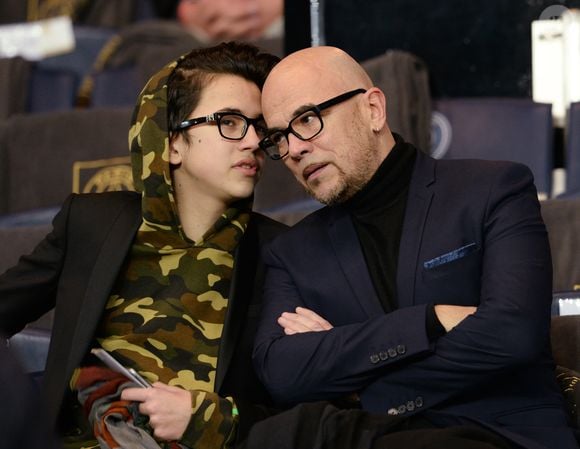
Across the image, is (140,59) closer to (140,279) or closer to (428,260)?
(140,279)

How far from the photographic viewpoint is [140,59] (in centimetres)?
448

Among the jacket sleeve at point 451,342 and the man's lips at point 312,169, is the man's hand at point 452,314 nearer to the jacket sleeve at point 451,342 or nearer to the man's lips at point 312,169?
the jacket sleeve at point 451,342

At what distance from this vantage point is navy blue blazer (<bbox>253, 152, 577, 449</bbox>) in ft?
7.58

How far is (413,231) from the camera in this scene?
248 cm

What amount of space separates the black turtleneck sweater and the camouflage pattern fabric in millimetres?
340

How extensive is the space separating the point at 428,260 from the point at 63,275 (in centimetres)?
81

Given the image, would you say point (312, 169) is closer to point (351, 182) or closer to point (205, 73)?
point (351, 182)

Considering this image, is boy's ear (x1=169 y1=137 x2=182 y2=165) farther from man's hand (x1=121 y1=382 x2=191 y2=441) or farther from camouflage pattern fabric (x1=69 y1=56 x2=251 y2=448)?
man's hand (x1=121 y1=382 x2=191 y2=441)

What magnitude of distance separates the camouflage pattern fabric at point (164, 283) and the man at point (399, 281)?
0.14 meters

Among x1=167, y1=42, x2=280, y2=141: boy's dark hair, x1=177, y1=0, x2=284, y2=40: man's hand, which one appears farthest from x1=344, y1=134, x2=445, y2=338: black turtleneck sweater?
x1=177, y1=0, x2=284, y2=40: man's hand

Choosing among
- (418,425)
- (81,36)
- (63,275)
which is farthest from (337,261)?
(81,36)

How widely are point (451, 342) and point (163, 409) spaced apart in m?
0.55

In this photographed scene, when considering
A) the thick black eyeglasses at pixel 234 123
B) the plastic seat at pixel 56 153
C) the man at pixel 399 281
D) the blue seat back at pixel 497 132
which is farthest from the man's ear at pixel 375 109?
the plastic seat at pixel 56 153

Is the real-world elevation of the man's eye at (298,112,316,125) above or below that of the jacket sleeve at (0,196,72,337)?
above
